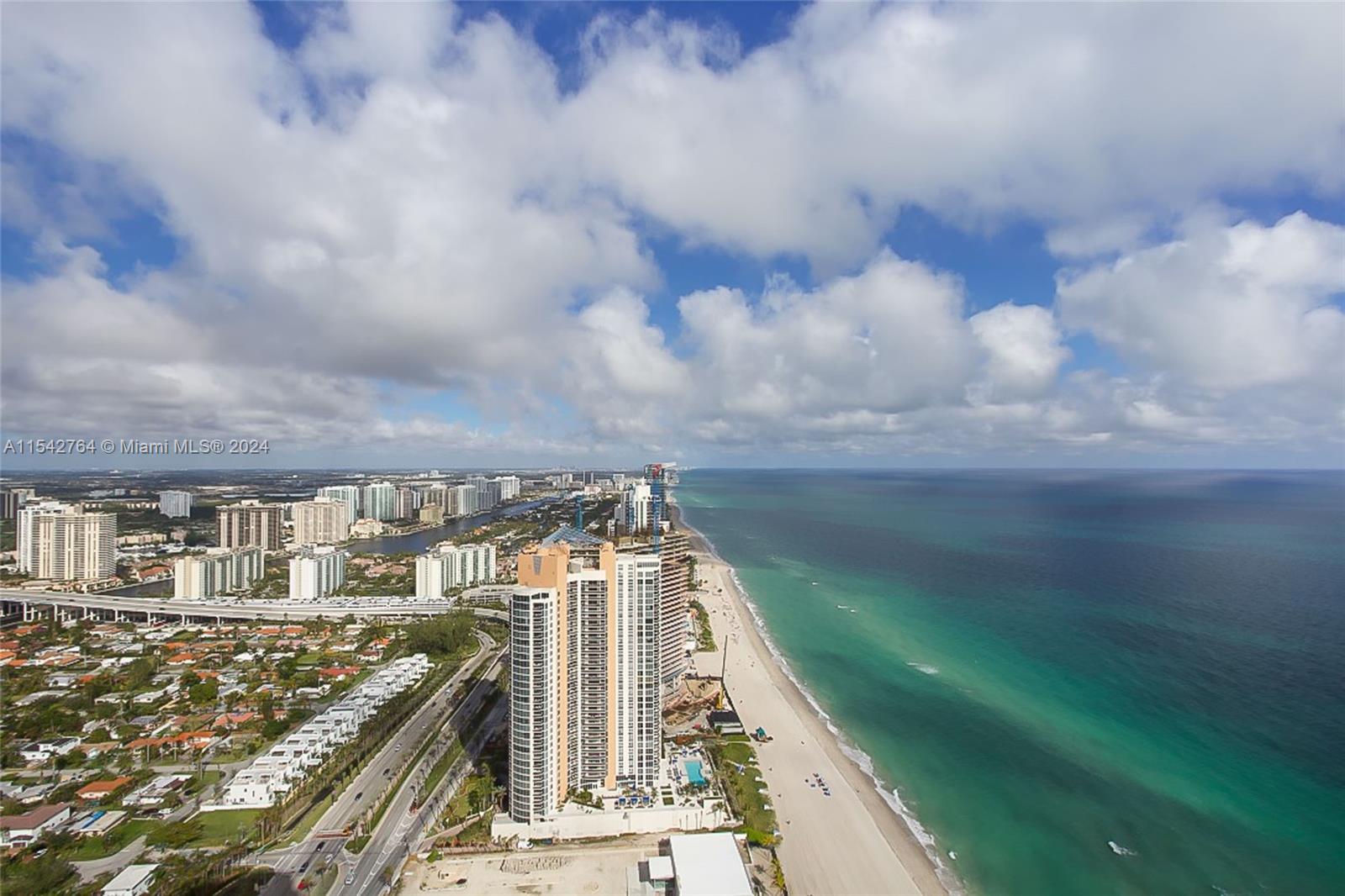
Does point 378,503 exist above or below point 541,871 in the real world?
above

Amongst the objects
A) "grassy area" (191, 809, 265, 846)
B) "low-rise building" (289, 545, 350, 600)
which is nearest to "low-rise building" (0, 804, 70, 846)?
"grassy area" (191, 809, 265, 846)

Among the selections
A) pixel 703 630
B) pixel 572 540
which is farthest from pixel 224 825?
pixel 703 630

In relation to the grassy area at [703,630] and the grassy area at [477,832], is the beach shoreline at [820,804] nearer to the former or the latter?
the grassy area at [703,630]

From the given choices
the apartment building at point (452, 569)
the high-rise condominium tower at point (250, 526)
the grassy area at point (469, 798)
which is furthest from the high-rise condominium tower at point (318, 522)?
the grassy area at point (469, 798)

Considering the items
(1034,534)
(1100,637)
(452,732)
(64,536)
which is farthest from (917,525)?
(64,536)

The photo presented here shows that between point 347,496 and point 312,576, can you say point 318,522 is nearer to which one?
point 347,496

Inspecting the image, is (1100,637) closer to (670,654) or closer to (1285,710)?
(1285,710)
